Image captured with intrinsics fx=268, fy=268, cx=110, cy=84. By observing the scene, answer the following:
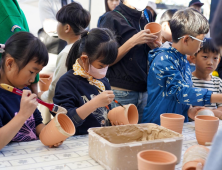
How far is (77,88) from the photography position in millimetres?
1643

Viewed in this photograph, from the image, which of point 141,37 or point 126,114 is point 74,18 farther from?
point 126,114

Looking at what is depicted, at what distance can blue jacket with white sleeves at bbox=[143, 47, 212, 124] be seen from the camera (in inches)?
74.5

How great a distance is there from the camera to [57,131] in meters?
1.21

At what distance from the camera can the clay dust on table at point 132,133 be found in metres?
1.27

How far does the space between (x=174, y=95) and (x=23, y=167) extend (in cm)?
125

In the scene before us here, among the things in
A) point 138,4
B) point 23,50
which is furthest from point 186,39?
point 23,50

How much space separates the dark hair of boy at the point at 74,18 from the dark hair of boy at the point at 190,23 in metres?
0.76

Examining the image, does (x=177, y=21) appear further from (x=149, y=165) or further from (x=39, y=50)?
(x=149, y=165)

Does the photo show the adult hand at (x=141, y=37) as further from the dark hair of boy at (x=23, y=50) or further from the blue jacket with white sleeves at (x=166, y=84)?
the dark hair of boy at (x=23, y=50)

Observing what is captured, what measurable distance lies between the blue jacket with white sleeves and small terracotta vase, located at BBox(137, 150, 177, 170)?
100 centimetres

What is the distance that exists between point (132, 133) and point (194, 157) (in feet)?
1.55

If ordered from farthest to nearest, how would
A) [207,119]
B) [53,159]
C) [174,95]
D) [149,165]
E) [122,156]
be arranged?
1. [174,95]
2. [207,119]
3. [53,159]
4. [122,156]
5. [149,165]

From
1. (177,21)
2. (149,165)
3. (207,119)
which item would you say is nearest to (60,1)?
(177,21)

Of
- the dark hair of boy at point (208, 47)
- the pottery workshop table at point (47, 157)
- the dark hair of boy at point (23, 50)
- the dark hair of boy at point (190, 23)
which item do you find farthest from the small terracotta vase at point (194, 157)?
the dark hair of boy at point (208, 47)
